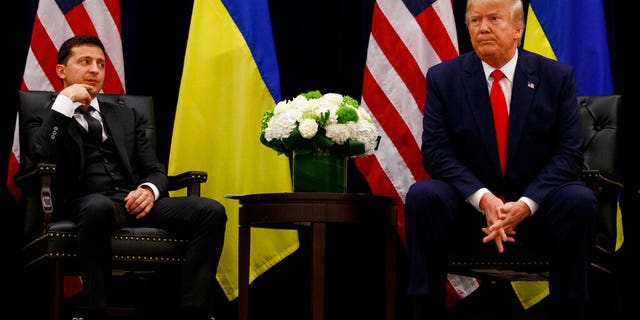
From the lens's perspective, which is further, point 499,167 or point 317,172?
point 317,172

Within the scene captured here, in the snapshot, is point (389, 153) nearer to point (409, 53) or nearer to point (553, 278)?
point (409, 53)

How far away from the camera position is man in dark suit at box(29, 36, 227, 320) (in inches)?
141

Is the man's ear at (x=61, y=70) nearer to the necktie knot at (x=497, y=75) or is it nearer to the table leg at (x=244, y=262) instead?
the table leg at (x=244, y=262)

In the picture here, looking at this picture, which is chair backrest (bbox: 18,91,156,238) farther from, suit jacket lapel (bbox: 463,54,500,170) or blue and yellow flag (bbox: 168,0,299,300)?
suit jacket lapel (bbox: 463,54,500,170)

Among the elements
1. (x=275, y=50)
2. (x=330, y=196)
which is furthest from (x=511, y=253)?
(x=275, y=50)

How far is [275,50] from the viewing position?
4.73 meters

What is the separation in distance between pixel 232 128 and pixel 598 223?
1790 millimetres

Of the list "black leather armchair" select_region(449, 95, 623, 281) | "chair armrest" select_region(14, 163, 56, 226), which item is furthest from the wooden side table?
"chair armrest" select_region(14, 163, 56, 226)

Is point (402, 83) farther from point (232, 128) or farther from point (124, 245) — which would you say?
point (124, 245)

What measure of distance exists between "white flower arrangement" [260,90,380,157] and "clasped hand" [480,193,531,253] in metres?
0.62

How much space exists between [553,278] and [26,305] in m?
2.75

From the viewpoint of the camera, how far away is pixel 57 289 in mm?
3654

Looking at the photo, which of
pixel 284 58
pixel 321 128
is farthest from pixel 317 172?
pixel 284 58

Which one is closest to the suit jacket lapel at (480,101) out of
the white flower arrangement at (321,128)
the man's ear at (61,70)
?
the white flower arrangement at (321,128)
